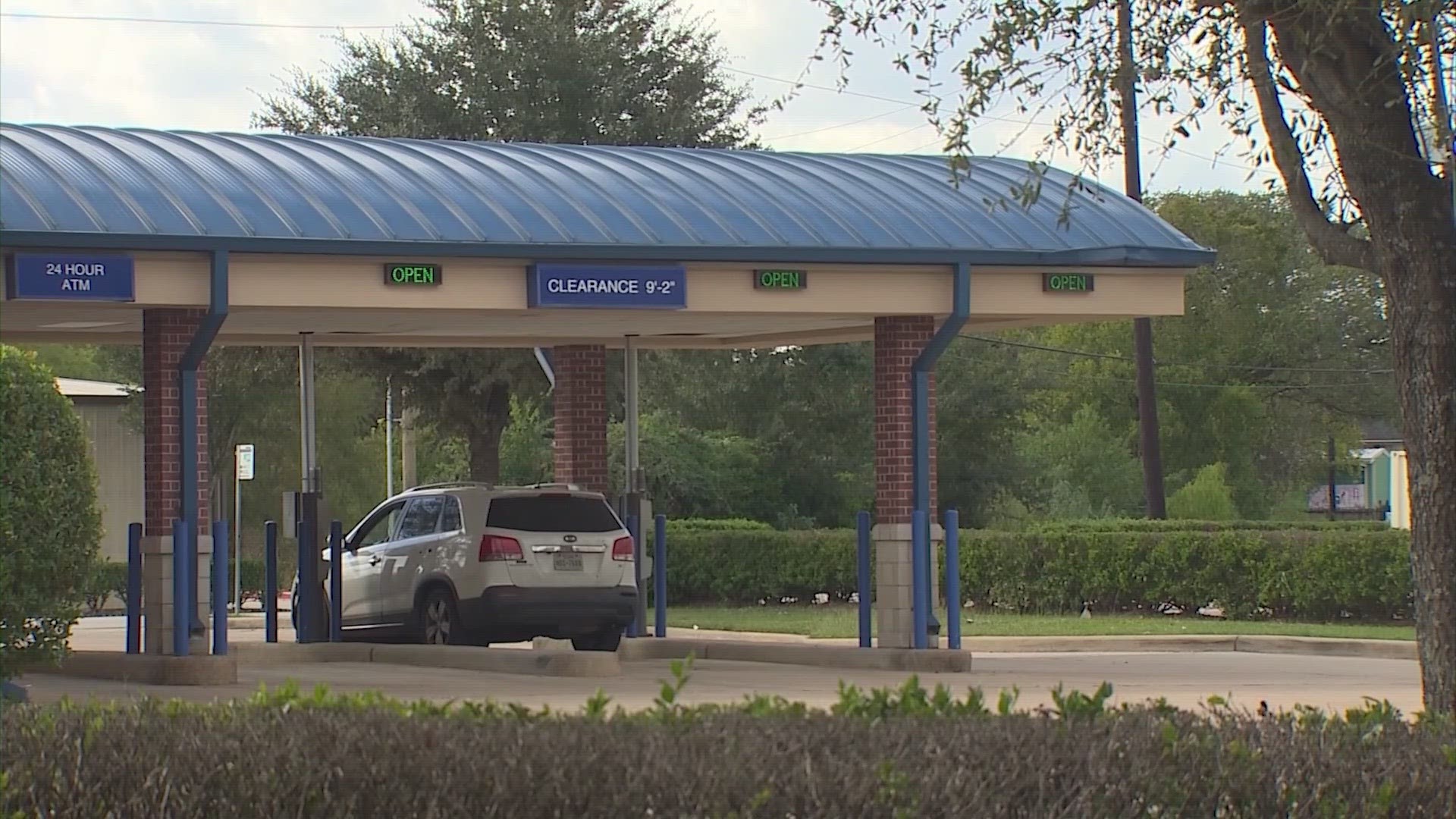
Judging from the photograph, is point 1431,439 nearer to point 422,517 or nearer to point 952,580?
point 952,580

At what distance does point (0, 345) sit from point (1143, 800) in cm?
720

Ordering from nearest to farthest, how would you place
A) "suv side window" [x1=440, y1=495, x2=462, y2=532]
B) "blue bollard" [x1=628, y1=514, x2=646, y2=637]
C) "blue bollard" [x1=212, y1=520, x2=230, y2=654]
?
"blue bollard" [x1=212, y1=520, x2=230, y2=654], "suv side window" [x1=440, y1=495, x2=462, y2=532], "blue bollard" [x1=628, y1=514, x2=646, y2=637]

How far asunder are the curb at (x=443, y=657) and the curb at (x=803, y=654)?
128cm

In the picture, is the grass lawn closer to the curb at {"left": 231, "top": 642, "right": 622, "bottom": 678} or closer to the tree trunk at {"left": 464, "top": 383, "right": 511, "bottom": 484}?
the tree trunk at {"left": 464, "top": 383, "right": 511, "bottom": 484}

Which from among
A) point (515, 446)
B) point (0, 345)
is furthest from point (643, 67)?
point (0, 345)

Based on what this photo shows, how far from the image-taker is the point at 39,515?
38.2ft

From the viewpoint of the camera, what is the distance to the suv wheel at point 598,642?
64.1ft

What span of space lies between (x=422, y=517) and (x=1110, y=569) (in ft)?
34.5

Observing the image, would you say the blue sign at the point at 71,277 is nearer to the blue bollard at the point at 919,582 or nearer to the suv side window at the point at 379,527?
the suv side window at the point at 379,527

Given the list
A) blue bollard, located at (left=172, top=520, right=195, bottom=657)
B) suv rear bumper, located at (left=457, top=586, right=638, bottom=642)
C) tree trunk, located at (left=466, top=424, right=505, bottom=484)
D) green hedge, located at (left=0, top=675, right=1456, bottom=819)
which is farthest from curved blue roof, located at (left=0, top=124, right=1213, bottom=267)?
tree trunk, located at (left=466, top=424, right=505, bottom=484)

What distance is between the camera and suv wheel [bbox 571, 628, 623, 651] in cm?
1953

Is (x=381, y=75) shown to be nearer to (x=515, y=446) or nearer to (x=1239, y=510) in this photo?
(x=515, y=446)

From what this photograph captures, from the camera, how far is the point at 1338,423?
61.1 metres

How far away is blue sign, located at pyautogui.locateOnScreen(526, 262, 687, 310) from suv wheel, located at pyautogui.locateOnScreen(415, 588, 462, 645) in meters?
3.66
